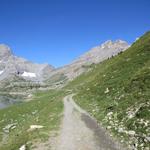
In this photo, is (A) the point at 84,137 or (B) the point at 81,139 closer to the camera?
(B) the point at 81,139

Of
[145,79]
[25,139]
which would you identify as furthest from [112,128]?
[145,79]

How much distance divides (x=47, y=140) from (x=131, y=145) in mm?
8992

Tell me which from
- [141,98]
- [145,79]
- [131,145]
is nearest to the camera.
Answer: [131,145]

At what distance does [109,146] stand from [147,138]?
11.4 feet

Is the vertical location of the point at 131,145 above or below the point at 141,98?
below

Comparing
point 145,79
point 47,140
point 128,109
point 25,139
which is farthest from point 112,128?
point 145,79

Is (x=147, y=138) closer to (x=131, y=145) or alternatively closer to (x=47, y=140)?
(x=131, y=145)

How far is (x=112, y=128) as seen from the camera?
92.4 feet

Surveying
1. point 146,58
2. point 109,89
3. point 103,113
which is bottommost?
point 103,113

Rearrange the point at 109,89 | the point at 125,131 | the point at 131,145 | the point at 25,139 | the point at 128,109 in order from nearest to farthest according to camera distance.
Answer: the point at 131,145 → the point at 125,131 → the point at 25,139 → the point at 128,109 → the point at 109,89

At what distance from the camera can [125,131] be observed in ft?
84.6

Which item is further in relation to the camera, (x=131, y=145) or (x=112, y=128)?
(x=112, y=128)

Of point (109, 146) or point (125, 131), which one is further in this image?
Result: point (125, 131)

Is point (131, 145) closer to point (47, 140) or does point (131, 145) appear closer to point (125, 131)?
point (125, 131)
